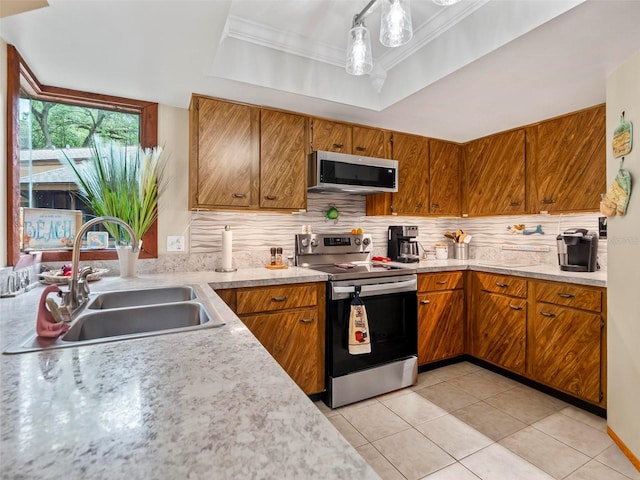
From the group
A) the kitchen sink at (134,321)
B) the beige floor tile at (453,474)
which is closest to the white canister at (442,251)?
the beige floor tile at (453,474)

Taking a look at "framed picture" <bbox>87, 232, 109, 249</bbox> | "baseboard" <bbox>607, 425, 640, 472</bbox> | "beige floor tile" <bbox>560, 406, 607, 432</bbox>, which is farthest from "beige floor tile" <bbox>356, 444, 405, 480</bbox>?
"framed picture" <bbox>87, 232, 109, 249</bbox>

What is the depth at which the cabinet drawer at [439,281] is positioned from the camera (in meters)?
2.68

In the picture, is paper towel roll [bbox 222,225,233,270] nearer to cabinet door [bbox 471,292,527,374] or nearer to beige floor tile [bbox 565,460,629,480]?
cabinet door [bbox 471,292,527,374]

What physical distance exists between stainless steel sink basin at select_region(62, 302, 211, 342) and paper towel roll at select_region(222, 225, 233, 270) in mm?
1069

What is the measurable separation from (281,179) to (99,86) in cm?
131

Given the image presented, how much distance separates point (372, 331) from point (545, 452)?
114 centimetres

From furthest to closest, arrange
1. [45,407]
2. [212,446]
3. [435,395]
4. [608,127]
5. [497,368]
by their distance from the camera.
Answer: [497,368] → [435,395] → [608,127] → [45,407] → [212,446]

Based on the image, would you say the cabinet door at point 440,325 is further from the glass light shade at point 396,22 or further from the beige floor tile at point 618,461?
the glass light shade at point 396,22

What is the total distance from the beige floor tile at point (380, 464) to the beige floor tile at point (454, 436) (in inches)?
13.1

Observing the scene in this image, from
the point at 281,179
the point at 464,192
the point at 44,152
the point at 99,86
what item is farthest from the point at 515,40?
the point at 44,152

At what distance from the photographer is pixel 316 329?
2215mm

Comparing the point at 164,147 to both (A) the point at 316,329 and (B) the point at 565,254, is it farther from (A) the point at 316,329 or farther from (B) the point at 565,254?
(B) the point at 565,254

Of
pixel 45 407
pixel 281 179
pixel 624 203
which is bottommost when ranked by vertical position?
pixel 45 407

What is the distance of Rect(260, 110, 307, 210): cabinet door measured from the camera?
243cm
